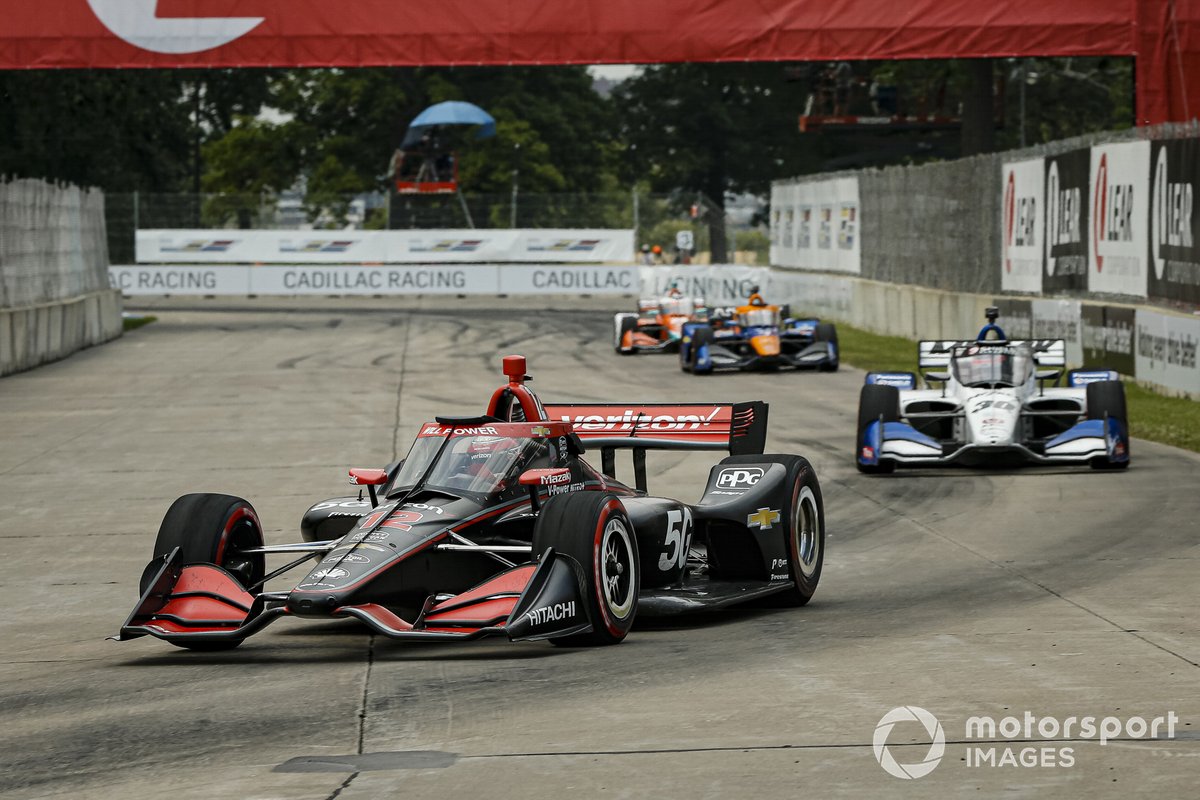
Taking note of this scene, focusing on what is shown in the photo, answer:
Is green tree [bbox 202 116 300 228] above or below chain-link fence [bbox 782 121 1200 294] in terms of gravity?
above

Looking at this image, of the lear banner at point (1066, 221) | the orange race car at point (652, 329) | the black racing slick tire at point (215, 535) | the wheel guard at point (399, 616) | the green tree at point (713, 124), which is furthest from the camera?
the green tree at point (713, 124)

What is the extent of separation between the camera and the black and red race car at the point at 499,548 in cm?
860

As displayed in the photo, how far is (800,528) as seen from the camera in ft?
34.0

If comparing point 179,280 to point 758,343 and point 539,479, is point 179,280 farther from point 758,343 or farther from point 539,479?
point 539,479

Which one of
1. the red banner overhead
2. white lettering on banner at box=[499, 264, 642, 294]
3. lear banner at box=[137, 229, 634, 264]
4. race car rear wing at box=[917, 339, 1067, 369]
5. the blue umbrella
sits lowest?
race car rear wing at box=[917, 339, 1067, 369]

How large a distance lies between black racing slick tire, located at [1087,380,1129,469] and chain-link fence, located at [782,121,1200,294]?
961cm

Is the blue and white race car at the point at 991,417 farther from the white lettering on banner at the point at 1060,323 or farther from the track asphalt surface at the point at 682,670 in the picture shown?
the white lettering on banner at the point at 1060,323

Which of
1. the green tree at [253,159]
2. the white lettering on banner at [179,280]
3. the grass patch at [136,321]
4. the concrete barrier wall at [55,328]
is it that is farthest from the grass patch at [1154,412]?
the green tree at [253,159]

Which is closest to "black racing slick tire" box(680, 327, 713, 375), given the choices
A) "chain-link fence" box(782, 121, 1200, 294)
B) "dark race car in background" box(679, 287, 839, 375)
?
"dark race car in background" box(679, 287, 839, 375)

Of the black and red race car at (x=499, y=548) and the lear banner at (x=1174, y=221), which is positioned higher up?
the lear banner at (x=1174, y=221)

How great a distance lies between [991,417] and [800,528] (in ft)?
20.7

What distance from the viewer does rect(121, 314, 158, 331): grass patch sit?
147ft

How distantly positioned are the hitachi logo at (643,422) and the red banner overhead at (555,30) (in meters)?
19.6

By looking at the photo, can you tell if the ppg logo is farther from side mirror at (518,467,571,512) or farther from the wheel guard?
the wheel guard
